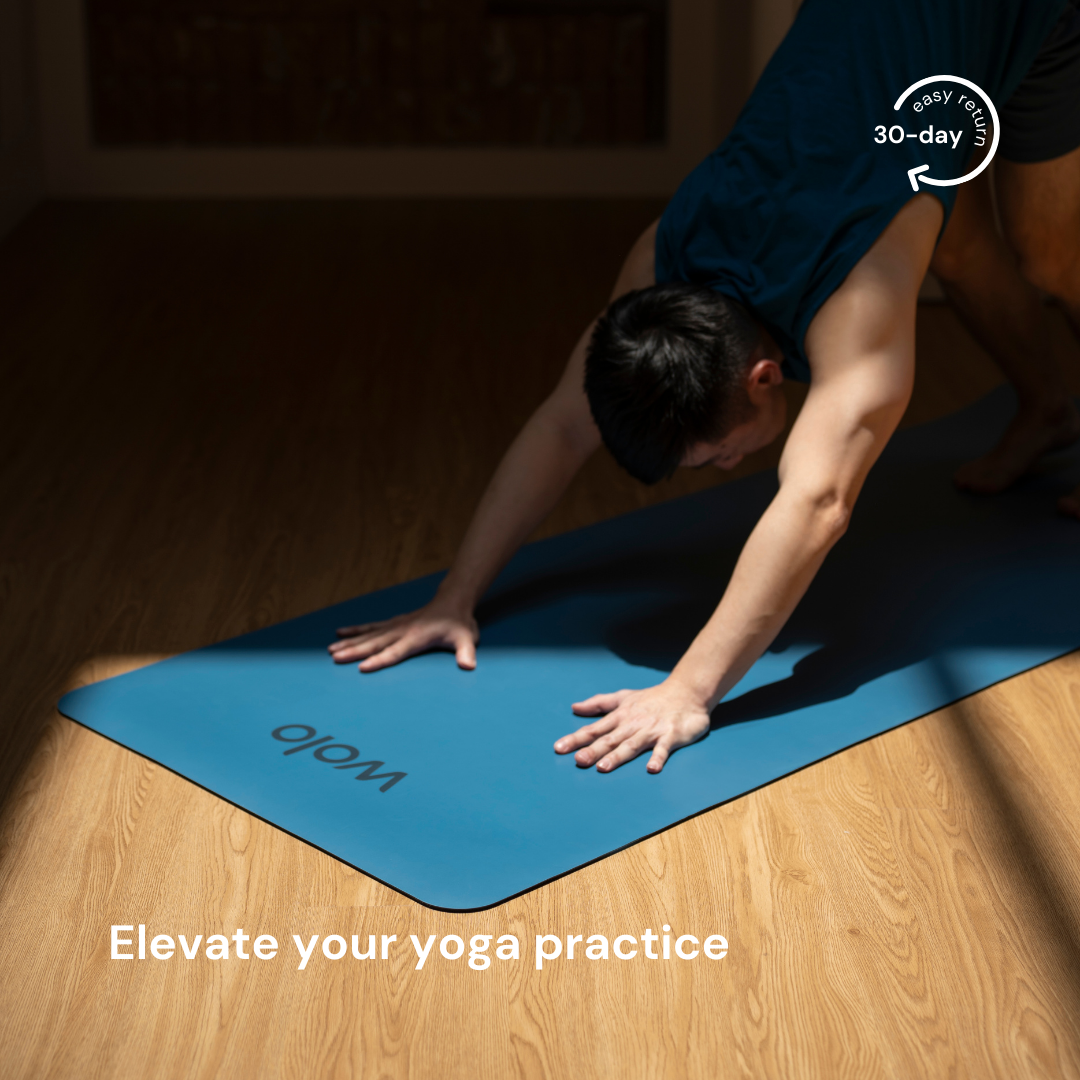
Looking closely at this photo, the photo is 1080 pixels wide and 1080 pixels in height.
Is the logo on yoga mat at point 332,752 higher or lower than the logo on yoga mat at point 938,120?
lower

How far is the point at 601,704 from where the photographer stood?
5.39ft

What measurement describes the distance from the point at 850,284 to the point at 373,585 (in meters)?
0.87

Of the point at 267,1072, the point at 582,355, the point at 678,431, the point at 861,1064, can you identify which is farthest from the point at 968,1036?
the point at 582,355

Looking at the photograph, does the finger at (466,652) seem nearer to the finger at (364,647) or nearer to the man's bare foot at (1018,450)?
the finger at (364,647)

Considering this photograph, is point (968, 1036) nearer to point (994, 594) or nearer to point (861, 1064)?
point (861, 1064)

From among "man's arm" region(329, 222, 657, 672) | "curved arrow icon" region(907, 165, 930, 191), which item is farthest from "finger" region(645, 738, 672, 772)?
"curved arrow icon" region(907, 165, 930, 191)

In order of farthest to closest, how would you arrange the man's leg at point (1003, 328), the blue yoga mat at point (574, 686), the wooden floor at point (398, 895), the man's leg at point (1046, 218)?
1. the man's leg at point (1003, 328)
2. the man's leg at point (1046, 218)
3. the blue yoga mat at point (574, 686)
4. the wooden floor at point (398, 895)

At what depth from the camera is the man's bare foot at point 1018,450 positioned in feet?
7.79

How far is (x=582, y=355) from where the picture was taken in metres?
1.95

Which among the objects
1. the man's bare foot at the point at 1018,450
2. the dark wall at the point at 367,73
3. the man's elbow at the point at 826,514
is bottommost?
the dark wall at the point at 367,73

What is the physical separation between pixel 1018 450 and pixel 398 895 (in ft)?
5.01

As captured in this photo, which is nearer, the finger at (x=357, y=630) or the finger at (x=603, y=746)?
the finger at (x=603, y=746)

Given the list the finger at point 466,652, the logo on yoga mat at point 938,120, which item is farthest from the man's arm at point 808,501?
the finger at point 466,652

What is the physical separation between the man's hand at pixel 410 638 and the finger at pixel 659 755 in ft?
1.10
